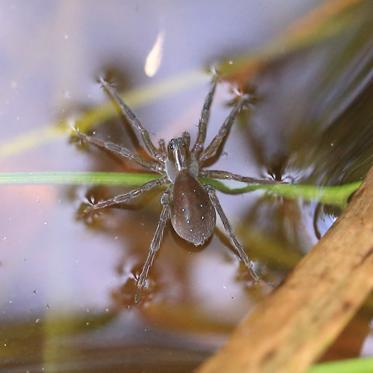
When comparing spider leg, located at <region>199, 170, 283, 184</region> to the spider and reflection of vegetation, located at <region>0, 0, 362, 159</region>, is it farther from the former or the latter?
reflection of vegetation, located at <region>0, 0, 362, 159</region>

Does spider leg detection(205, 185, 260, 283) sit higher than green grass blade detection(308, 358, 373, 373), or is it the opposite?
spider leg detection(205, 185, 260, 283)

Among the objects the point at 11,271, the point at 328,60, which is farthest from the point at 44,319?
the point at 328,60

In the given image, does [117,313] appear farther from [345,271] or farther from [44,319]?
[345,271]

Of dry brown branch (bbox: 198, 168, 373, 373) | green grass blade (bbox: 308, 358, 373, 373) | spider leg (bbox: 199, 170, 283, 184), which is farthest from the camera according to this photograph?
spider leg (bbox: 199, 170, 283, 184)

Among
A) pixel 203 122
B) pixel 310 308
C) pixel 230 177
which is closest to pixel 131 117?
pixel 203 122

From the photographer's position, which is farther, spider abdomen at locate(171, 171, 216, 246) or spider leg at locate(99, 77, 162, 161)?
spider leg at locate(99, 77, 162, 161)

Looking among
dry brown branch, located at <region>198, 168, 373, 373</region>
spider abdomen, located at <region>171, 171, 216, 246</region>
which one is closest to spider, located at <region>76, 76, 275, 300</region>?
spider abdomen, located at <region>171, 171, 216, 246</region>
